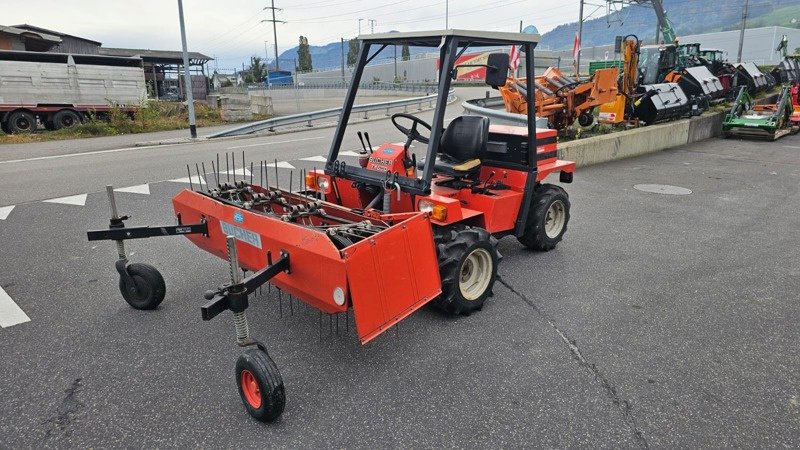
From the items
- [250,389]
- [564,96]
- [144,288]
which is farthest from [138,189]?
[564,96]

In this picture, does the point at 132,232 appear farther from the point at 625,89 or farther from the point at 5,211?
the point at 625,89

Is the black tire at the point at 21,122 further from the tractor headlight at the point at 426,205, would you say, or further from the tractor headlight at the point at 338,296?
the tractor headlight at the point at 338,296

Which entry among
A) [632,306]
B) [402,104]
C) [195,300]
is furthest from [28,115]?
[632,306]

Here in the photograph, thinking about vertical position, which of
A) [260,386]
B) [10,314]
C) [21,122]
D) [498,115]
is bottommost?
[10,314]

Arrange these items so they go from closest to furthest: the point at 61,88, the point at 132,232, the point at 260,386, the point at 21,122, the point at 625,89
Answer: the point at 260,386 < the point at 132,232 < the point at 625,89 < the point at 21,122 < the point at 61,88

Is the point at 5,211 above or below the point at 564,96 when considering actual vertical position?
below

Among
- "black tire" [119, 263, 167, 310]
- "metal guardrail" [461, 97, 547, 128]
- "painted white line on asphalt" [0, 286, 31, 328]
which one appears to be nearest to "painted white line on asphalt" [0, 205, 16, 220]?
"painted white line on asphalt" [0, 286, 31, 328]

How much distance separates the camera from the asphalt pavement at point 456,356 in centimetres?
299

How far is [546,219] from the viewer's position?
6.03 m

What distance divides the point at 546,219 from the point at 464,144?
1.81m

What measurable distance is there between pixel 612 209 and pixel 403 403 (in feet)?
19.7

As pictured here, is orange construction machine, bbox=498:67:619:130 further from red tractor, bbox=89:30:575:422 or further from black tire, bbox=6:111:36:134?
black tire, bbox=6:111:36:134

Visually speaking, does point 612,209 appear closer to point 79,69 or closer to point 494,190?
point 494,190

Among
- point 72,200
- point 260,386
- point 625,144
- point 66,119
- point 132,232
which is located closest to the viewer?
point 260,386
